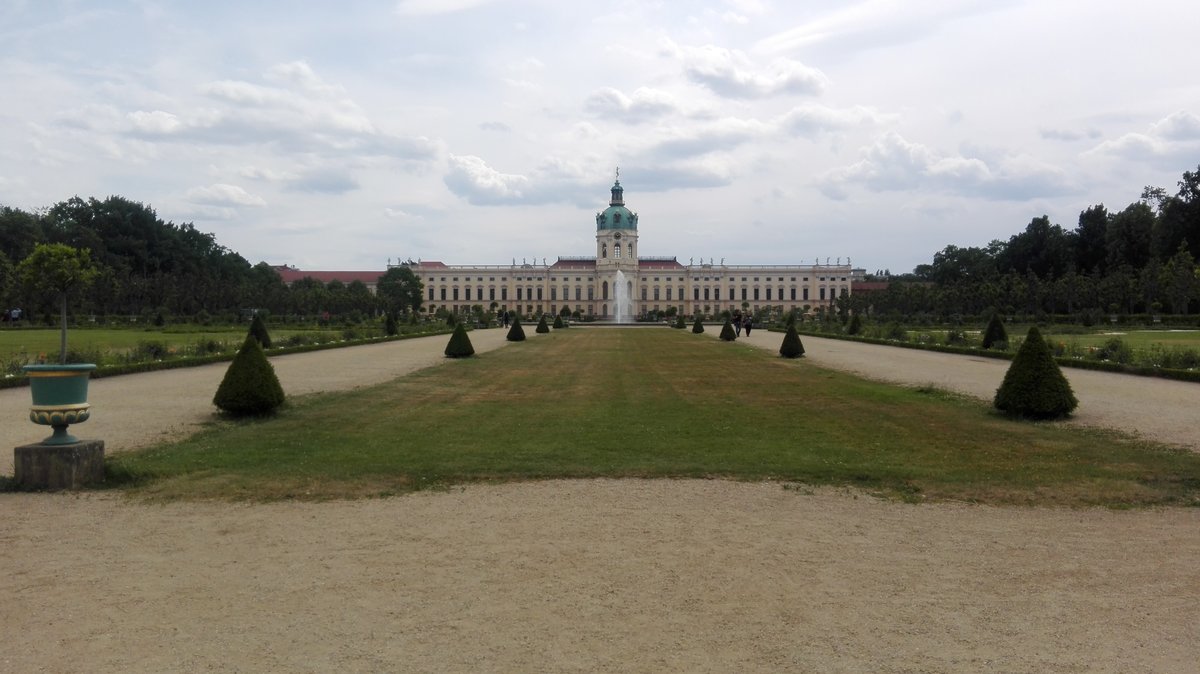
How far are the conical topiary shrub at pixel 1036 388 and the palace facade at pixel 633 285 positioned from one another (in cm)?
10061

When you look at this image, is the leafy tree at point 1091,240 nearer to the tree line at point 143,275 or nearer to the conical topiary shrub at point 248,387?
the tree line at point 143,275

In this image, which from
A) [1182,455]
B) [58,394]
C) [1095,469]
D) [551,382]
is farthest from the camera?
[551,382]

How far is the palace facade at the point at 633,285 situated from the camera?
367 ft

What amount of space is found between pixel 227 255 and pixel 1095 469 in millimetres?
84049

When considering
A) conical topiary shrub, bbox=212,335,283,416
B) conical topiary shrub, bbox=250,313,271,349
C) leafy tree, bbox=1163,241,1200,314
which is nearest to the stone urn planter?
conical topiary shrub, bbox=212,335,283,416

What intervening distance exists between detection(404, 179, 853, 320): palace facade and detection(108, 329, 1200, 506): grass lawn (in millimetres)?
98814

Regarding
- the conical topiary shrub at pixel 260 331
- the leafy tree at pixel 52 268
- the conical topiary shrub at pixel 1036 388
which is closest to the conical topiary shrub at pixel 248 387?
the conical topiary shrub at pixel 1036 388

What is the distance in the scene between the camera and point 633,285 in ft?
365

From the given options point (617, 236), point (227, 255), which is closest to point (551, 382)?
point (227, 255)

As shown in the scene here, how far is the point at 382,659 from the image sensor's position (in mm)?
3277

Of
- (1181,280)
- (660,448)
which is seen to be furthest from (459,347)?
(1181,280)

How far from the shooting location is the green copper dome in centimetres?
10962

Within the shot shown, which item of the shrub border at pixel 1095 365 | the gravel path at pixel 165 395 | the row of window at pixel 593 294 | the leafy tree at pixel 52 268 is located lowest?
the gravel path at pixel 165 395

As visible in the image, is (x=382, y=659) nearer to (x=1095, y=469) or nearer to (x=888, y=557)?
(x=888, y=557)
